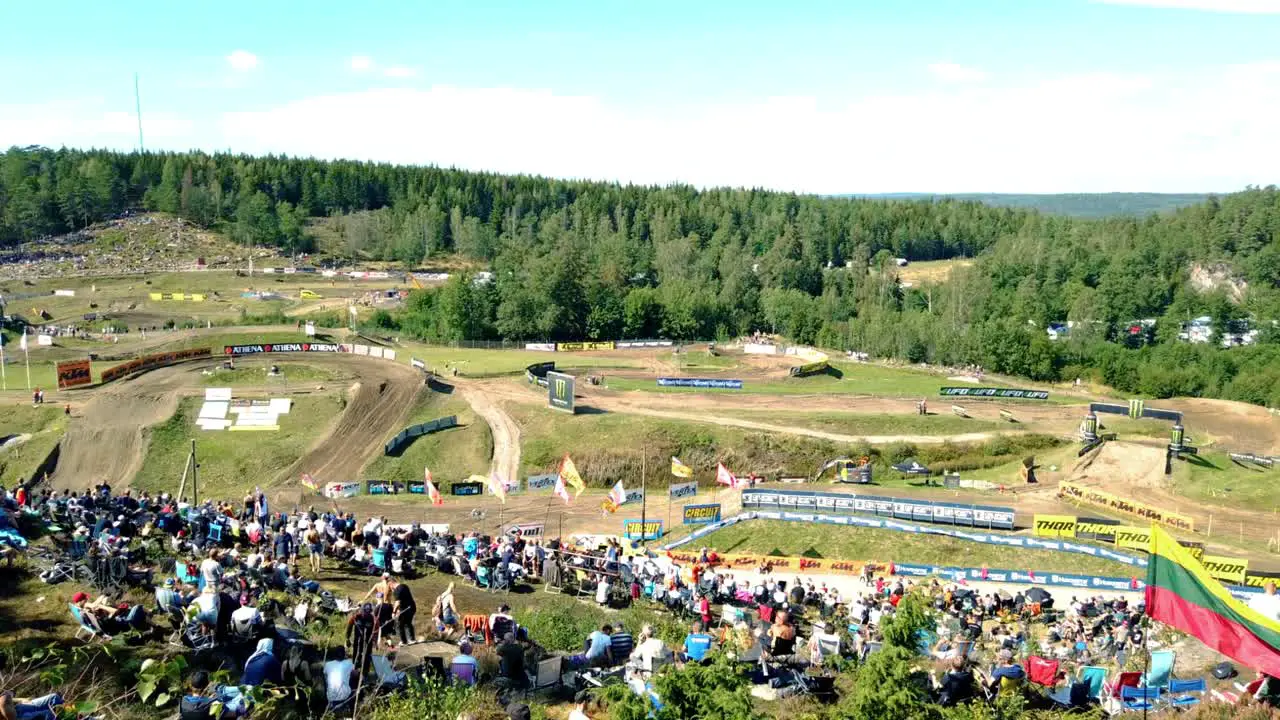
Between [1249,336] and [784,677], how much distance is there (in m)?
118

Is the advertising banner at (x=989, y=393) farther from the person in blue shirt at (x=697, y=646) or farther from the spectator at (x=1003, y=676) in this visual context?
the person in blue shirt at (x=697, y=646)

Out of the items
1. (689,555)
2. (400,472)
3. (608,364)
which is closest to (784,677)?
(689,555)

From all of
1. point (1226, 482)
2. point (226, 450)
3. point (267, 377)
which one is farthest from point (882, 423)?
point (267, 377)

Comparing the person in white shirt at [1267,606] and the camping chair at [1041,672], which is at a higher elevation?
the person in white shirt at [1267,606]

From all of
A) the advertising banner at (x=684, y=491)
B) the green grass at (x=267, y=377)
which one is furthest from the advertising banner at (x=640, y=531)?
the green grass at (x=267, y=377)

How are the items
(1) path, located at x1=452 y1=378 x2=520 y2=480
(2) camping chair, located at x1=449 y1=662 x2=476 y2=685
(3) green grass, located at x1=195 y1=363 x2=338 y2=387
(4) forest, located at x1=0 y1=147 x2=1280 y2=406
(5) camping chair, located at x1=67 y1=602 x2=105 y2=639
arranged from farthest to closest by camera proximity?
(4) forest, located at x1=0 y1=147 x2=1280 y2=406, (3) green grass, located at x1=195 y1=363 x2=338 y2=387, (1) path, located at x1=452 y1=378 x2=520 y2=480, (5) camping chair, located at x1=67 y1=602 x2=105 y2=639, (2) camping chair, located at x1=449 y1=662 x2=476 y2=685

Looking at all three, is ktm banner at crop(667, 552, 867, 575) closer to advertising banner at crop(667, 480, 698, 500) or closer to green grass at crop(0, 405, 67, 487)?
advertising banner at crop(667, 480, 698, 500)

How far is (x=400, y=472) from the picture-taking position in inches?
2184

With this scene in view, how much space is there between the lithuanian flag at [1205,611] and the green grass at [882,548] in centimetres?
2384

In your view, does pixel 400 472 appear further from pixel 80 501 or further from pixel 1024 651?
pixel 1024 651

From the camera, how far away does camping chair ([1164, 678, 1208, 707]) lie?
17.6 metres

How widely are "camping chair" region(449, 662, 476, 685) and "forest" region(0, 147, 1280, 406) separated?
85.0 m

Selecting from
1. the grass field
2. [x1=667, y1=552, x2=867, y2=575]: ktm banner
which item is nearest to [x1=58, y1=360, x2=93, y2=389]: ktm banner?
the grass field

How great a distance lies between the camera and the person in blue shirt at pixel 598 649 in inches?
642
